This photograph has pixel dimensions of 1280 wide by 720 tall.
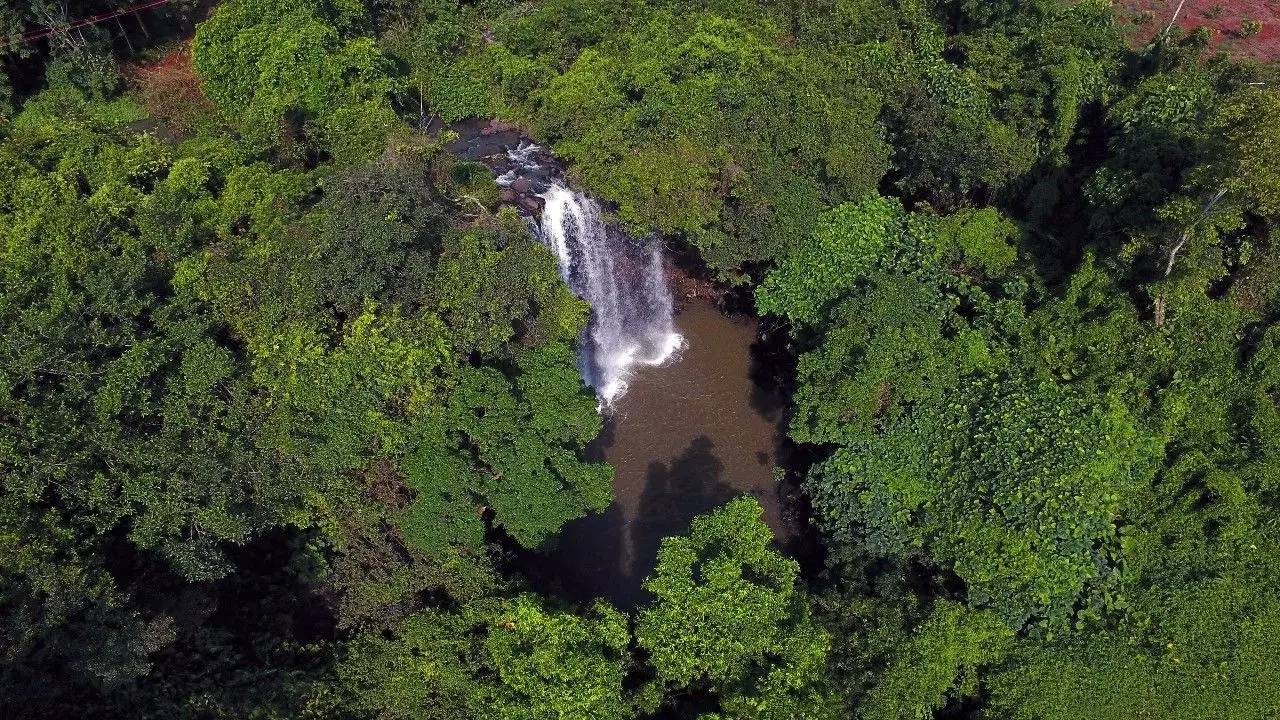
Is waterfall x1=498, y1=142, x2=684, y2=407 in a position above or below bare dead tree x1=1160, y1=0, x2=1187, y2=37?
below

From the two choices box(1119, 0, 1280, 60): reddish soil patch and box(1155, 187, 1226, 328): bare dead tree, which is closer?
box(1155, 187, 1226, 328): bare dead tree

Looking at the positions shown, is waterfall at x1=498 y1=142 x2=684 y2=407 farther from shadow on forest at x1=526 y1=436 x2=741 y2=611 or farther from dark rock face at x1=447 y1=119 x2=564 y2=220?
shadow on forest at x1=526 y1=436 x2=741 y2=611

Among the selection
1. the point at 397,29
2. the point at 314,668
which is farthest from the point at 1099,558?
the point at 397,29

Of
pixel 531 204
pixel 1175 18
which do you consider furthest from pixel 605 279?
pixel 1175 18

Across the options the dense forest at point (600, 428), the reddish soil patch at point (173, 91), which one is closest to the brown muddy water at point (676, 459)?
the dense forest at point (600, 428)

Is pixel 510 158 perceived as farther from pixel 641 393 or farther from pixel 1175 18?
pixel 1175 18

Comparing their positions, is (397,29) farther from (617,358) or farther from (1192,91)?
(1192,91)

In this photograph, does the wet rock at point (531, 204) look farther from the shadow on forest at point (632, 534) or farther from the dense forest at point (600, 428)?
the shadow on forest at point (632, 534)

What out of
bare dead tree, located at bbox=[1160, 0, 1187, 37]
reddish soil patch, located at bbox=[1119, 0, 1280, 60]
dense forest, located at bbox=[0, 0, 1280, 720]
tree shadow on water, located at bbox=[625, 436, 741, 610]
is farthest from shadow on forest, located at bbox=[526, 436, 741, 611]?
reddish soil patch, located at bbox=[1119, 0, 1280, 60]
